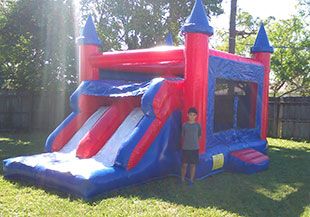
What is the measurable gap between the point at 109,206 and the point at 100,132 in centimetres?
214

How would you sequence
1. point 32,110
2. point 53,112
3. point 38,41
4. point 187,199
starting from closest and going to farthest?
point 187,199 → point 38,41 → point 32,110 → point 53,112

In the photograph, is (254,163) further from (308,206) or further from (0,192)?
(0,192)

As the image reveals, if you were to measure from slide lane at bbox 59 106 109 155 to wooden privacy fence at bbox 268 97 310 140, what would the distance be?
8654mm

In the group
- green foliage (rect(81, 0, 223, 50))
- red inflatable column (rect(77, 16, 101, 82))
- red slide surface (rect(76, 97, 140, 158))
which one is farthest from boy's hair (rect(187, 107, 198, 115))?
green foliage (rect(81, 0, 223, 50))

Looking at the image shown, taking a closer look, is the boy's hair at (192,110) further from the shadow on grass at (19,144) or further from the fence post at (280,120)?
the fence post at (280,120)

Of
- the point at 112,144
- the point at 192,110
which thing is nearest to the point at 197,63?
the point at 192,110

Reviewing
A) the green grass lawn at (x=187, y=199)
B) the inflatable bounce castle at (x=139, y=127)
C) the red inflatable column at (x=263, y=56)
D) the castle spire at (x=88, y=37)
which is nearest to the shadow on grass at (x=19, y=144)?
the inflatable bounce castle at (x=139, y=127)

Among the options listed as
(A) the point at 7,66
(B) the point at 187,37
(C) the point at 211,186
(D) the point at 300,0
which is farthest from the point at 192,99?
(D) the point at 300,0

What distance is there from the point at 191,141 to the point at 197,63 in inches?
53.7

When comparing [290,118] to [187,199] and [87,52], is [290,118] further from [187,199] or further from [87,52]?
[187,199]

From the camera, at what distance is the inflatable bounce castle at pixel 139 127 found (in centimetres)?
591

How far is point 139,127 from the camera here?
6.25 meters

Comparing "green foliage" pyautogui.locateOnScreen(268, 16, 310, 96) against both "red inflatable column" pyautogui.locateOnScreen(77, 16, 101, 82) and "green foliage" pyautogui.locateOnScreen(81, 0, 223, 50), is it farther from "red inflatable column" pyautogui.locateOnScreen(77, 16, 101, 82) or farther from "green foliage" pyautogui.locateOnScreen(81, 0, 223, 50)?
"red inflatable column" pyautogui.locateOnScreen(77, 16, 101, 82)

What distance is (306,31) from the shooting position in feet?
75.1
